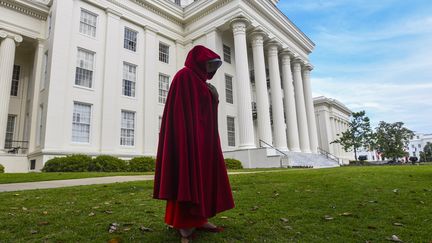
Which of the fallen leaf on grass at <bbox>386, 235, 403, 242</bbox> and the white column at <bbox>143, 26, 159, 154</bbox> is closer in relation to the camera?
the fallen leaf on grass at <bbox>386, 235, 403, 242</bbox>

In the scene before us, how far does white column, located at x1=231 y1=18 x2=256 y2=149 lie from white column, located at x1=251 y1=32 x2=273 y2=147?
1408mm

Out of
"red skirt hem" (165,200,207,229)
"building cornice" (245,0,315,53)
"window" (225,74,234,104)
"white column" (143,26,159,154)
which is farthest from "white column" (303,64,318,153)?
"red skirt hem" (165,200,207,229)

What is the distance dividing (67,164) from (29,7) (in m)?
12.9

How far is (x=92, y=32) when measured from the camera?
21.7 meters

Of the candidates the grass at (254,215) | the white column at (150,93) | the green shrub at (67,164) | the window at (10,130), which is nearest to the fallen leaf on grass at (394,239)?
the grass at (254,215)

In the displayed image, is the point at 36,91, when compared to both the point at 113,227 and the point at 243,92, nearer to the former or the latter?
the point at 243,92

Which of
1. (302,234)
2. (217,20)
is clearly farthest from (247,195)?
(217,20)

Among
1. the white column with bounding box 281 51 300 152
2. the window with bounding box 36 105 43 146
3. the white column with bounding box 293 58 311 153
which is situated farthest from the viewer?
the white column with bounding box 293 58 311 153

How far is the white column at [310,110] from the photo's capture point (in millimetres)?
33344

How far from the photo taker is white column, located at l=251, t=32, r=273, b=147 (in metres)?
24.8

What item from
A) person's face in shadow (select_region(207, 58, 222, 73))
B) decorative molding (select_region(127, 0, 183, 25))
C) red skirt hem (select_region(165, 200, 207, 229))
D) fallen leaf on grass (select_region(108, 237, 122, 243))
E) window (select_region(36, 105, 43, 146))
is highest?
decorative molding (select_region(127, 0, 183, 25))

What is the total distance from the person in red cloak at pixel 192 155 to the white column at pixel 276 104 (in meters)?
22.8

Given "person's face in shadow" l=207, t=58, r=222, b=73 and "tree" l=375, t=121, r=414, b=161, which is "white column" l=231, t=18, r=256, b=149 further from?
"tree" l=375, t=121, r=414, b=161

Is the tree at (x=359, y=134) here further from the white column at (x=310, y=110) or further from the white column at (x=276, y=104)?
the white column at (x=276, y=104)
